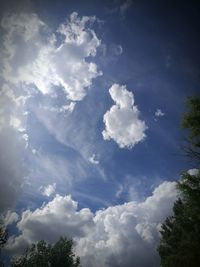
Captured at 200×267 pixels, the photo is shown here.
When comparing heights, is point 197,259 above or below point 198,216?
below

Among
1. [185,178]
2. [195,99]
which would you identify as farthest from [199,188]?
[195,99]

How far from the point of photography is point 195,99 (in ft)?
41.3

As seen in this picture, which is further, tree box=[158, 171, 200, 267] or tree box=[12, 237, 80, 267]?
tree box=[12, 237, 80, 267]

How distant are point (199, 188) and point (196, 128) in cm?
335

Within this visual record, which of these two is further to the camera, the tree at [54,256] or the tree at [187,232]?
the tree at [54,256]

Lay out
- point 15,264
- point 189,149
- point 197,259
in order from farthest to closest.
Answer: point 15,264 → point 197,259 → point 189,149

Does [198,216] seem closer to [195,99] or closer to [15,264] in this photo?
[195,99]

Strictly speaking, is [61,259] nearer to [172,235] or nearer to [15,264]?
[15,264]

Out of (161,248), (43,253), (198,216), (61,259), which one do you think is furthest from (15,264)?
(198,216)

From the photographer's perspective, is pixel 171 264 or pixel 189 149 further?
pixel 171 264

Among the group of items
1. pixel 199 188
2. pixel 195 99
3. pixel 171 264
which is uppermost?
pixel 195 99

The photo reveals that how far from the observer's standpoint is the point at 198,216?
1085cm

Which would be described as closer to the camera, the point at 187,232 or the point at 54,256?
the point at 187,232

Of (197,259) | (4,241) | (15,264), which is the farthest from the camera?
(15,264)
